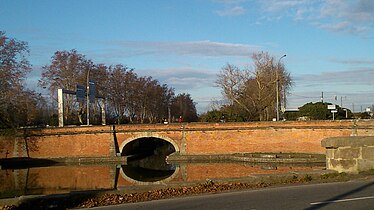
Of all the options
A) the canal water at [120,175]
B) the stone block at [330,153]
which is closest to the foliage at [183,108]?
the canal water at [120,175]

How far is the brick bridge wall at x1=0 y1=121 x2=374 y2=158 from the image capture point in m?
40.8

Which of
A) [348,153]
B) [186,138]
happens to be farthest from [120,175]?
[348,153]

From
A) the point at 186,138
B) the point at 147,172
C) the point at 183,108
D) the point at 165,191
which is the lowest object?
the point at 147,172

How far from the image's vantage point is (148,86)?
72.9m

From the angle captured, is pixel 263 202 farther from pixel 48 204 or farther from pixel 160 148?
pixel 160 148

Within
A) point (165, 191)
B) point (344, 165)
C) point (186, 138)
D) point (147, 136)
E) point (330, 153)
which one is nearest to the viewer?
point (165, 191)

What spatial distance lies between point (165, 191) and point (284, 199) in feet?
9.56

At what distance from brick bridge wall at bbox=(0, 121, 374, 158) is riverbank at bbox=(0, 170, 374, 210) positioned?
2841 centimetres

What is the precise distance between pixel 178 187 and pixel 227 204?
2458mm

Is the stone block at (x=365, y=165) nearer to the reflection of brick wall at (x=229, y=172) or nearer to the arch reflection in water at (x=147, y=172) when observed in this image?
the reflection of brick wall at (x=229, y=172)

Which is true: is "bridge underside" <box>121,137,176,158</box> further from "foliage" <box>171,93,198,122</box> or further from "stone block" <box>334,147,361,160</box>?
"stone block" <box>334,147,361,160</box>

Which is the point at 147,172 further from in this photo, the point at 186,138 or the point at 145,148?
the point at 145,148

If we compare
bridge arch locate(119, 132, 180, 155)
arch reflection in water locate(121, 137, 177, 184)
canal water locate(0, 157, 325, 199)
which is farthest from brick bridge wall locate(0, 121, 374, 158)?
canal water locate(0, 157, 325, 199)

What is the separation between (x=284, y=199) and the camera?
29.6 ft
